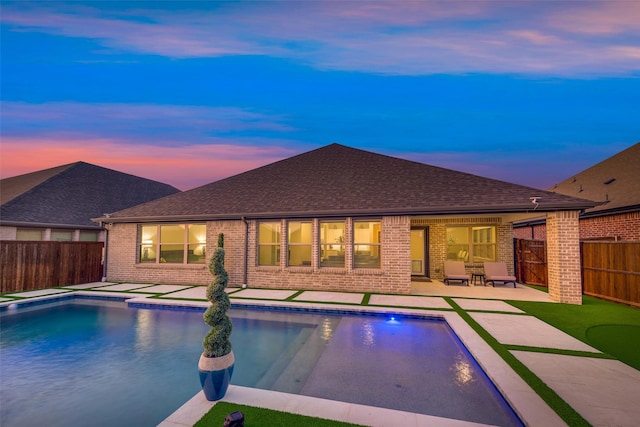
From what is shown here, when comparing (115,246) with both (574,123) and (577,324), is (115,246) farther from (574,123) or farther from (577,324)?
(574,123)

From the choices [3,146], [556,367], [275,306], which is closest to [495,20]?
[556,367]

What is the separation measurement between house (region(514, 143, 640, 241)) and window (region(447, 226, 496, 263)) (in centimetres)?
414

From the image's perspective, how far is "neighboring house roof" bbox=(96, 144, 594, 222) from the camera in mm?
10969

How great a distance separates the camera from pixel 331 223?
12.9 meters

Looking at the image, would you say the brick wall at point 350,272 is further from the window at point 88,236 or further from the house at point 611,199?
the window at point 88,236

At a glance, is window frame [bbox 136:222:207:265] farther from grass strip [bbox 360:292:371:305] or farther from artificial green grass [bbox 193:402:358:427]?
artificial green grass [bbox 193:402:358:427]

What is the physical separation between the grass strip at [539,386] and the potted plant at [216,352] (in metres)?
4.26

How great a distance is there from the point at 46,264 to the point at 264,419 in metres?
15.9

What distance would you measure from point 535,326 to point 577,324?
132 centimetres

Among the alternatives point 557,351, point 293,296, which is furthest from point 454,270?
point 557,351

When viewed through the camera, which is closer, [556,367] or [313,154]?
[556,367]

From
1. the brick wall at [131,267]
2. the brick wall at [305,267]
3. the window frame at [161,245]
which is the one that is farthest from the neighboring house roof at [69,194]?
the window frame at [161,245]

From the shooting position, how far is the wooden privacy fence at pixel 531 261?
13.4m

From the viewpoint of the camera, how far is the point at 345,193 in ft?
43.2
